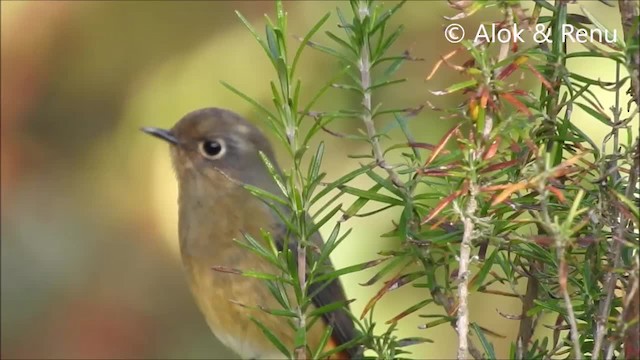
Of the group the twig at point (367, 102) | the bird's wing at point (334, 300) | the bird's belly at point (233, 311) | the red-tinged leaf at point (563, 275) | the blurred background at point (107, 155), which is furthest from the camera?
the blurred background at point (107, 155)

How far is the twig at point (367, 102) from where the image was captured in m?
0.80

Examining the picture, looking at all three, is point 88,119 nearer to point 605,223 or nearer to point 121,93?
point 121,93

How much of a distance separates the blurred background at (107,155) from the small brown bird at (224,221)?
580mm

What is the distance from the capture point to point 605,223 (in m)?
0.70

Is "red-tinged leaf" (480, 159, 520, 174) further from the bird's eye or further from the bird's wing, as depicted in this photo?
the bird's eye

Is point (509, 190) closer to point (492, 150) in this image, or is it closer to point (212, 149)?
point (492, 150)

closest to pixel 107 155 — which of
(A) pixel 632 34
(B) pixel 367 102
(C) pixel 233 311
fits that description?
(C) pixel 233 311

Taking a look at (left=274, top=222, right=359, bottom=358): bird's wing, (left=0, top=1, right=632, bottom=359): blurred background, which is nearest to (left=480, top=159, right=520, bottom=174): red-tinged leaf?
(left=274, top=222, right=359, bottom=358): bird's wing

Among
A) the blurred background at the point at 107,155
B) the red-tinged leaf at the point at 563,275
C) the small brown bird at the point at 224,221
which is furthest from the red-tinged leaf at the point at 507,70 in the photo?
the blurred background at the point at 107,155

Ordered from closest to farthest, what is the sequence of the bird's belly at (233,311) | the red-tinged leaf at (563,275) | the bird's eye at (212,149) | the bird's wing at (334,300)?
the red-tinged leaf at (563,275) → the bird's wing at (334,300) → the bird's belly at (233,311) → the bird's eye at (212,149)

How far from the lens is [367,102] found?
830mm

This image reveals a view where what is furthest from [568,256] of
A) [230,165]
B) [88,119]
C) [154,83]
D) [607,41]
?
[88,119]

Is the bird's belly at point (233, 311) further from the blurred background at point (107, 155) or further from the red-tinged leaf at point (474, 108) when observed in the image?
the red-tinged leaf at point (474, 108)

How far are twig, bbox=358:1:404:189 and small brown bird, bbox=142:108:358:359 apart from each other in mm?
812
